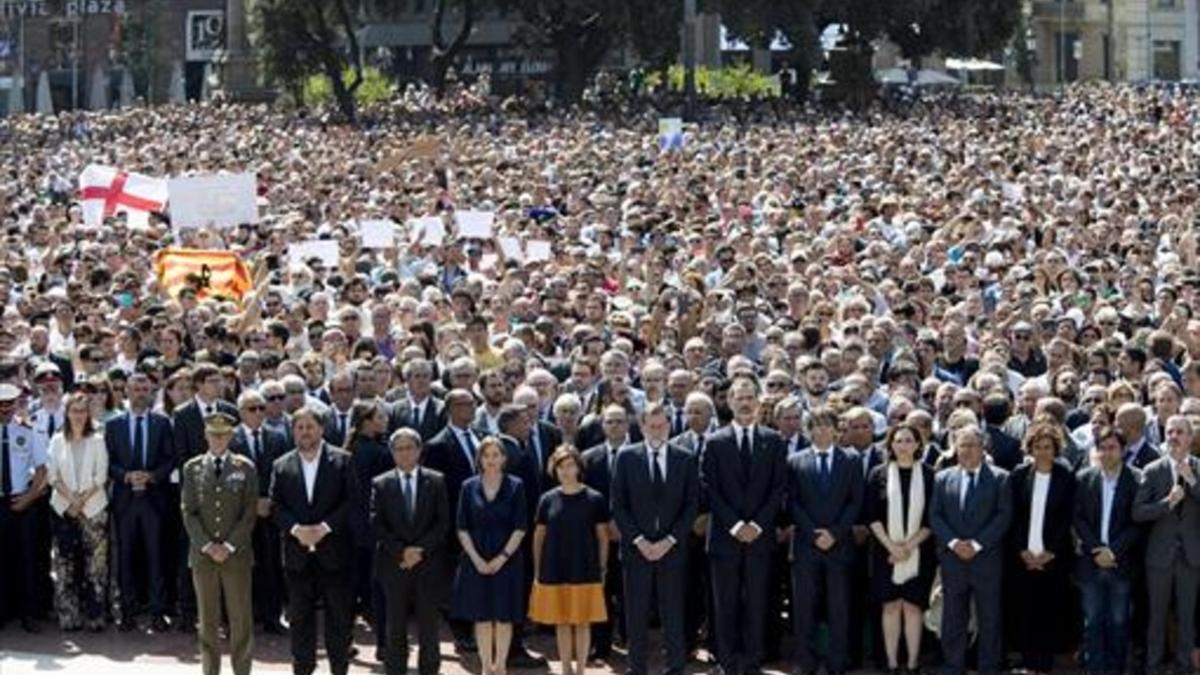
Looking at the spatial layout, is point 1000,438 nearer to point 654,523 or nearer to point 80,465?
point 654,523

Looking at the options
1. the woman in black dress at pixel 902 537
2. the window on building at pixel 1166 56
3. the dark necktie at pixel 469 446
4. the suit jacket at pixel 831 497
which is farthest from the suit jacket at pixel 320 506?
the window on building at pixel 1166 56

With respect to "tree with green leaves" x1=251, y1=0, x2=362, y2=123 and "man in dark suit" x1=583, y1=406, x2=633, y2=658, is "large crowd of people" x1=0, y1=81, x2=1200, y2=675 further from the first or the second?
"tree with green leaves" x1=251, y1=0, x2=362, y2=123

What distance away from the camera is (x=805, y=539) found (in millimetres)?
18406

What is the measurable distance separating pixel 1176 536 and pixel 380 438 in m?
4.94

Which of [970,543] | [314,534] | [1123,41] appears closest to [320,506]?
[314,534]

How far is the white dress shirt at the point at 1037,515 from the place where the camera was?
18.1 meters

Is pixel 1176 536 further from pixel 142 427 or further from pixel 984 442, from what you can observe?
pixel 142 427

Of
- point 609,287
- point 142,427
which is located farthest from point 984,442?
point 609,287

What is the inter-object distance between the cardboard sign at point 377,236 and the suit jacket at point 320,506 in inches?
554

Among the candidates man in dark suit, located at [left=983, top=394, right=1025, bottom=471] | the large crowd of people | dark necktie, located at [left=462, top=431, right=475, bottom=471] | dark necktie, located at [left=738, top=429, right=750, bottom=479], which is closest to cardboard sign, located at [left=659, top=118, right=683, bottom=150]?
the large crowd of people

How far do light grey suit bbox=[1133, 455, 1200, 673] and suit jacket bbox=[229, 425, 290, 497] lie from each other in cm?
531

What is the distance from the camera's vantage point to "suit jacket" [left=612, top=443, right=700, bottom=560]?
59.5ft

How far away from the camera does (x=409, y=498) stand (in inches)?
706

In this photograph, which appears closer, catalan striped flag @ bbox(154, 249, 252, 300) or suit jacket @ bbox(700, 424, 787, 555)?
suit jacket @ bbox(700, 424, 787, 555)
